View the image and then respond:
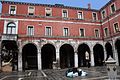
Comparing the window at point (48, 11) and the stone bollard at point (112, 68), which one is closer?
the stone bollard at point (112, 68)

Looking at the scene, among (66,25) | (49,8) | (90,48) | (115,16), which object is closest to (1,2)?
(49,8)

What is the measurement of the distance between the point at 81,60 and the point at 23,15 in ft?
42.7

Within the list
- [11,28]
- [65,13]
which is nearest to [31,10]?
[11,28]

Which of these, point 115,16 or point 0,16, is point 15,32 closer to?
point 0,16

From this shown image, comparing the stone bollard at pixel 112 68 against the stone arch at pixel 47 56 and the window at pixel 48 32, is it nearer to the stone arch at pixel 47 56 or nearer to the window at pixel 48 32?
the window at pixel 48 32

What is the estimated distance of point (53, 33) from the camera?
76.6 feet

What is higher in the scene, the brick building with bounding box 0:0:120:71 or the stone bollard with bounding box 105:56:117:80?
the brick building with bounding box 0:0:120:71

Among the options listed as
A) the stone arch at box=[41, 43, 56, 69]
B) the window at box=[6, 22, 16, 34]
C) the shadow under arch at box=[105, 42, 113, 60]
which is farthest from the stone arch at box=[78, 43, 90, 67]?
the window at box=[6, 22, 16, 34]

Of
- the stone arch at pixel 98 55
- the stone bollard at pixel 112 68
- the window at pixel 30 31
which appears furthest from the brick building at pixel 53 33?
the stone bollard at pixel 112 68

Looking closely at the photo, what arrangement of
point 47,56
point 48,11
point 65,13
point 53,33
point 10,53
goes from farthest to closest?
1. point 65,13
2. point 47,56
3. point 48,11
4. point 53,33
5. point 10,53

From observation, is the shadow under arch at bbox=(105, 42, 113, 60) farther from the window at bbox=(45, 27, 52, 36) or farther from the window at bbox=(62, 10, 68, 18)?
the window at bbox=(45, 27, 52, 36)

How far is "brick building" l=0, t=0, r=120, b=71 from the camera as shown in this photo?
21.7m

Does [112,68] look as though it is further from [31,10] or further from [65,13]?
[31,10]

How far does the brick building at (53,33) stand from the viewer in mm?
21703
